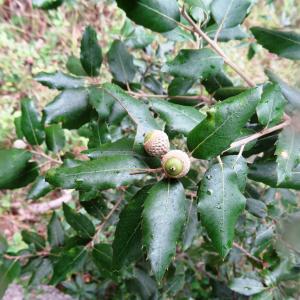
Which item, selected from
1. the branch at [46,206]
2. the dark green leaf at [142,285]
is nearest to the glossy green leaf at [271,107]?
the dark green leaf at [142,285]

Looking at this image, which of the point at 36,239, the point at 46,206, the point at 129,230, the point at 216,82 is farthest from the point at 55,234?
the point at 46,206

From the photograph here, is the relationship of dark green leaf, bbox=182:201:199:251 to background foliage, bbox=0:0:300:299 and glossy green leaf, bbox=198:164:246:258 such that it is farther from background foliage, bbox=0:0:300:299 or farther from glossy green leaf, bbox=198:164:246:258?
glossy green leaf, bbox=198:164:246:258

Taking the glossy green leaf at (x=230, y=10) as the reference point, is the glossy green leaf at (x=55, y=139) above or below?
below

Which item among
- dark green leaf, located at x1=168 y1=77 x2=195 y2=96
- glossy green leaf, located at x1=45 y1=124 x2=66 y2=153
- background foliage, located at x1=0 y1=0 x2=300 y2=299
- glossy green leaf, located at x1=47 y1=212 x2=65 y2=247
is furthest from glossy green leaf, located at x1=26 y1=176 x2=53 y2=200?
dark green leaf, located at x1=168 y1=77 x2=195 y2=96

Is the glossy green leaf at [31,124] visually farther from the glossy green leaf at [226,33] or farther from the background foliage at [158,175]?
the glossy green leaf at [226,33]

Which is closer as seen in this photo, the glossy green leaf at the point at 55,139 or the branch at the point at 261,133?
the branch at the point at 261,133

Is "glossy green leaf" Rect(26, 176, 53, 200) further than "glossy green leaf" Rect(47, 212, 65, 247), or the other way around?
"glossy green leaf" Rect(47, 212, 65, 247)

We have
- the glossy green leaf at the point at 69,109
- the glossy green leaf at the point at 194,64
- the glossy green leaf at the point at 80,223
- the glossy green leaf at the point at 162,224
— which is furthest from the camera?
the glossy green leaf at the point at 80,223
